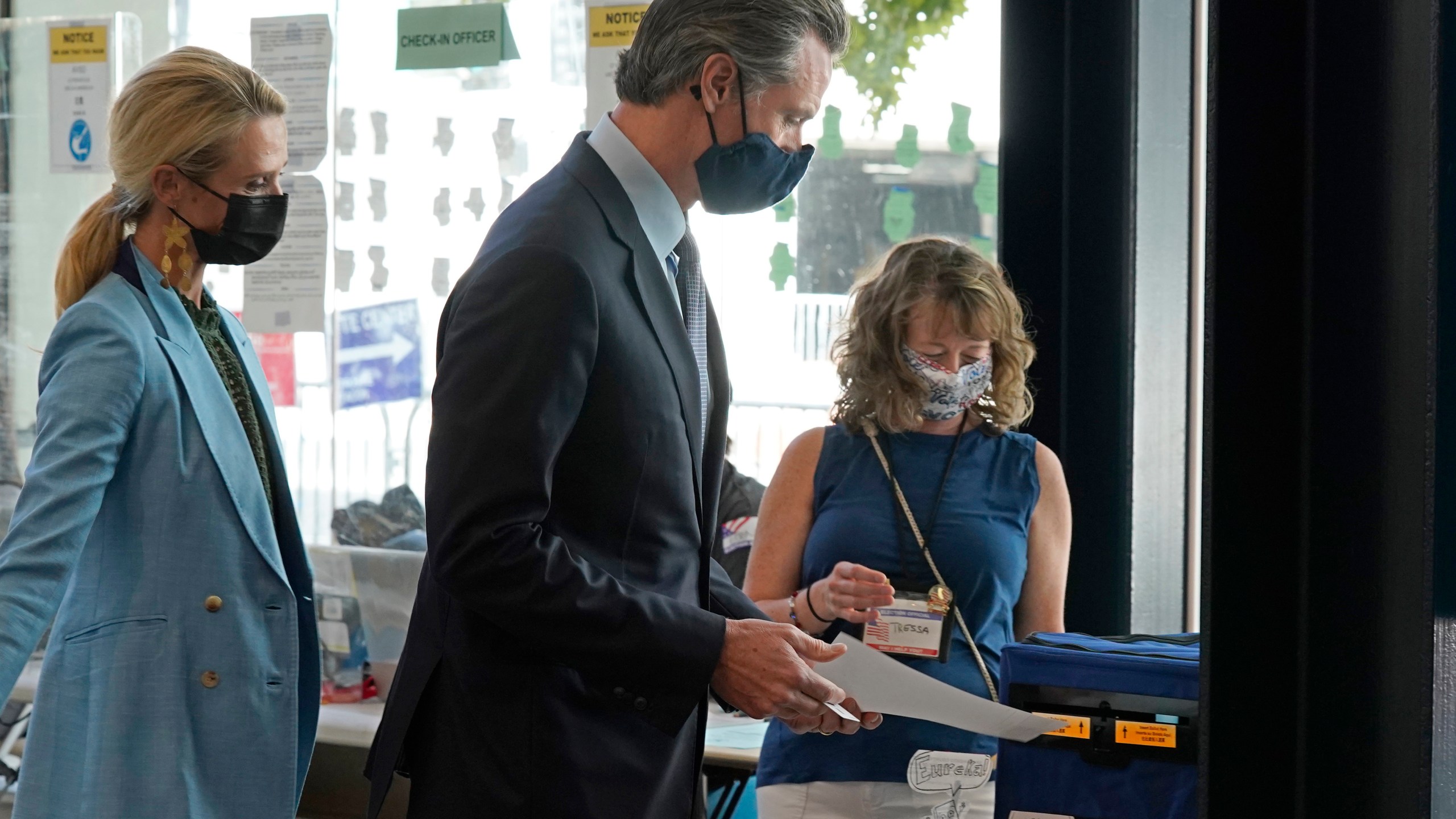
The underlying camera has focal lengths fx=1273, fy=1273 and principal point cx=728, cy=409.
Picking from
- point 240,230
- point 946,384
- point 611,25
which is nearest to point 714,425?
point 946,384

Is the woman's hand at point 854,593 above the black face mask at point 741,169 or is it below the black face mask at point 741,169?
below

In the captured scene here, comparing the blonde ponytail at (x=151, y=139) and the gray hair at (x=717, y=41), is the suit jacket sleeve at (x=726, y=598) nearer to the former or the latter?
the gray hair at (x=717, y=41)

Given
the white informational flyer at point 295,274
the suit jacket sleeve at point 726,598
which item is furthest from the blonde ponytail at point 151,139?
the white informational flyer at point 295,274

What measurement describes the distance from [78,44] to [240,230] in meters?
2.51

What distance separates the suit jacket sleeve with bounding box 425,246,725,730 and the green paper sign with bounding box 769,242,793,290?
2.21 meters

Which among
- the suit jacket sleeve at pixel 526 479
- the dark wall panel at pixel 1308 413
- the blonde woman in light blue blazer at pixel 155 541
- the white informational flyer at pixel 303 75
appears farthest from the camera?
the white informational flyer at pixel 303 75

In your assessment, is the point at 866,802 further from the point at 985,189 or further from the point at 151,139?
the point at 985,189

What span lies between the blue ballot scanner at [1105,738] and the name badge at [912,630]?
0.47m

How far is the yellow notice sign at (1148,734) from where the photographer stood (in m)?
1.40

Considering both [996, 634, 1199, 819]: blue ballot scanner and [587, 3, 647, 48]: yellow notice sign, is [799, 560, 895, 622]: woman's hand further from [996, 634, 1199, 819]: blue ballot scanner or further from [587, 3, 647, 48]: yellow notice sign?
[587, 3, 647, 48]: yellow notice sign

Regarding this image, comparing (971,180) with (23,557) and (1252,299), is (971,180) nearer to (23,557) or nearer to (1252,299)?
(1252,299)

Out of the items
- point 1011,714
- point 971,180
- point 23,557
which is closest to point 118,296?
point 23,557

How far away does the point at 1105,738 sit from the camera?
1.42 metres

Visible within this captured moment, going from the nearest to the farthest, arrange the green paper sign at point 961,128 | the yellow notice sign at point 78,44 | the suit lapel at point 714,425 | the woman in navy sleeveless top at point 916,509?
the suit lapel at point 714,425 → the woman in navy sleeveless top at point 916,509 → the green paper sign at point 961,128 → the yellow notice sign at point 78,44
